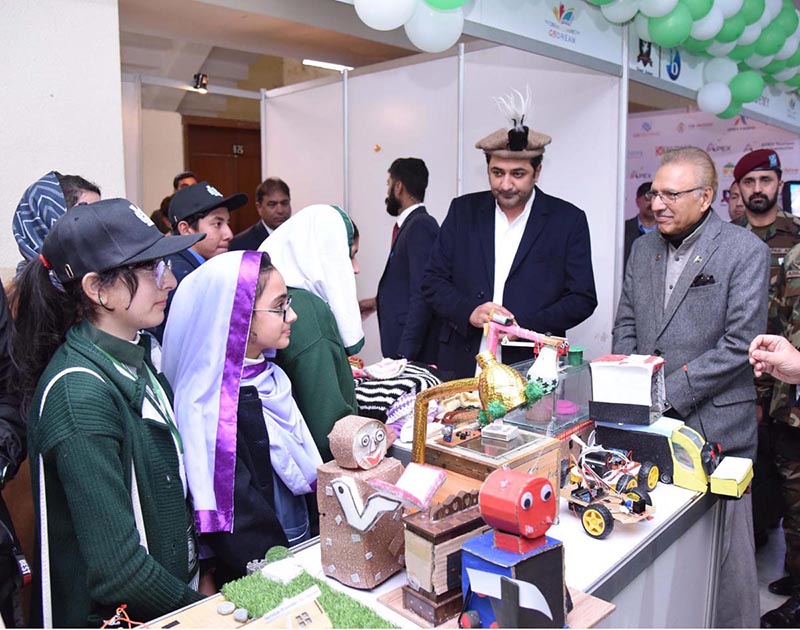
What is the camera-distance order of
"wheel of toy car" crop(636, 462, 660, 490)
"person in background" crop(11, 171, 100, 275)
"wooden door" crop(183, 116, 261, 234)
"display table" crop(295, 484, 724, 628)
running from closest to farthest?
"display table" crop(295, 484, 724, 628) → "wheel of toy car" crop(636, 462, 660, 490) → "person in background" crop(11, 171, 100, 275) → "wooden door" crop(183, 116, 261, 234)

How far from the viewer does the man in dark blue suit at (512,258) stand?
2.82 meters

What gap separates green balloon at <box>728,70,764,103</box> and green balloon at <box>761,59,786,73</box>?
348mm

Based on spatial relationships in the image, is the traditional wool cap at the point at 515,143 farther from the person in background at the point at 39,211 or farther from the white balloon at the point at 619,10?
the person in background at the point at 39,211

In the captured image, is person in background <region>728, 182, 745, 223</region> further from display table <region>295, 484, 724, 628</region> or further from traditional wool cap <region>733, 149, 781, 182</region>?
display table <region>295, 484, 724, 628</region>

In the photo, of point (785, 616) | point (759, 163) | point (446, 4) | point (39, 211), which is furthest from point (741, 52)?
point (39, 211)

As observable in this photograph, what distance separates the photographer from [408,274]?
375 cm

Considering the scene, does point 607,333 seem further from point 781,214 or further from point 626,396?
point 626,396

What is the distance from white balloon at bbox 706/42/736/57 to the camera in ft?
14.2

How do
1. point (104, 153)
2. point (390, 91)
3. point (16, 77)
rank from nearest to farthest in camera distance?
point (16, 77) < point (104, 153) < point (390, 91)

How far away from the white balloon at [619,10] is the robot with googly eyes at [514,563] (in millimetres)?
2898

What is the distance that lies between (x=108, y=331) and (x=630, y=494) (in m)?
1.23

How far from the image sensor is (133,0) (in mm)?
4941

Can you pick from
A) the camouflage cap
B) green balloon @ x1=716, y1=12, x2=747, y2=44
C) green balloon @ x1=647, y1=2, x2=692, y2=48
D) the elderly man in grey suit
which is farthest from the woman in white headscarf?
green balloon @ x1=716, y1=12, x2=747, y2=44

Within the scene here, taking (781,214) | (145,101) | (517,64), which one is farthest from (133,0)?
(781,214)
